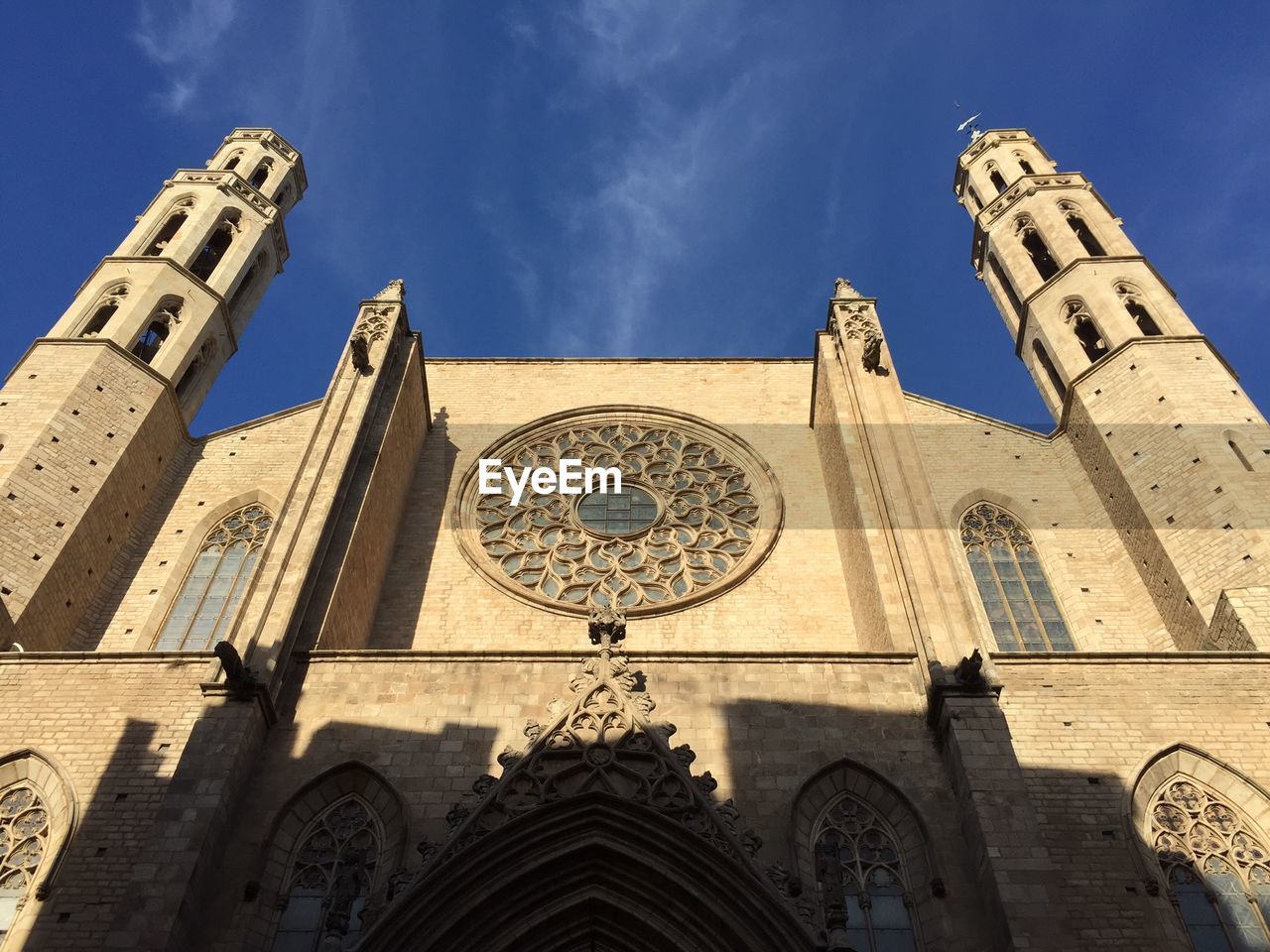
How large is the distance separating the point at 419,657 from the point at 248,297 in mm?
11609

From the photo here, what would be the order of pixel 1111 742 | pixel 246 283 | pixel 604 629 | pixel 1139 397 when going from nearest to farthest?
pixel 1111 742 → pixel 604 629 → pixel 1139 397 → pixel 246 283

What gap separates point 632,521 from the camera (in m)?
14.4

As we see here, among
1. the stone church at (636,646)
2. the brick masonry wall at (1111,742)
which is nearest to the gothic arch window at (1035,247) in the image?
the stone church at (636,646)

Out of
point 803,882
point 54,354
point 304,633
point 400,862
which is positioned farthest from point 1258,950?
point 54,354

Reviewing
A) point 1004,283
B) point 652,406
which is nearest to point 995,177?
point 1004,283

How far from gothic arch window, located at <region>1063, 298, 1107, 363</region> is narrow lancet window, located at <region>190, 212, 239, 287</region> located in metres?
14.2

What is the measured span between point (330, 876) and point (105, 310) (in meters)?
11.1

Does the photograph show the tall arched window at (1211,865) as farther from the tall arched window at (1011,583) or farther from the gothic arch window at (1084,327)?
the gothic arch window at (1084,327)

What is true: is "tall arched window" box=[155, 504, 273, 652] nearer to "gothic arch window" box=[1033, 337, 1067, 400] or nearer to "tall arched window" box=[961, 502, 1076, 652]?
"tall arched window" box=[961, 502, 1076, 652]

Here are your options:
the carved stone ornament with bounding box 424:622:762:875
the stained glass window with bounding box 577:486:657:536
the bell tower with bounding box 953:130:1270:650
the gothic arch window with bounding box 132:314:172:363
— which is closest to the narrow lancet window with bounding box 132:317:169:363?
the gothic arch window with bounding box 132:314:172:363

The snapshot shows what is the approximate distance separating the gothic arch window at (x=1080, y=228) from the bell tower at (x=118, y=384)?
14487mm

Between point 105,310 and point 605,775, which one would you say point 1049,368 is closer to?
point 605,775

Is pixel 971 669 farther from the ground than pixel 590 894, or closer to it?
farther from the ground

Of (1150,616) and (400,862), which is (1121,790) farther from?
(400,862)
